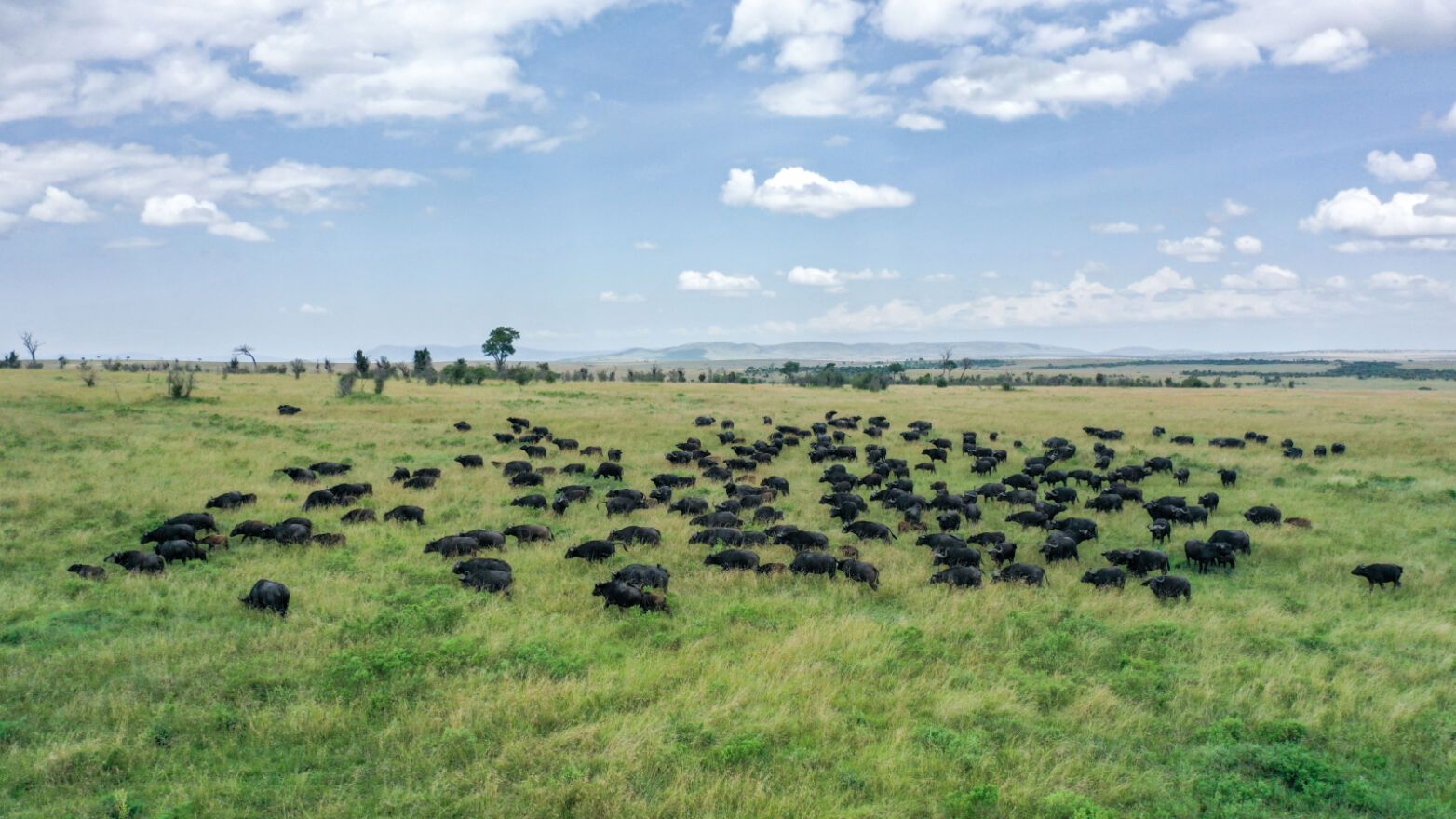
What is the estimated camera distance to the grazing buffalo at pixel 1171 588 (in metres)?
12.6

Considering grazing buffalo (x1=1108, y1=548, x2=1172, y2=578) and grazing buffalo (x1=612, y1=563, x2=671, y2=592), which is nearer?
grazing buffalo (x1=612, y1=563, x2=671, y2=592)

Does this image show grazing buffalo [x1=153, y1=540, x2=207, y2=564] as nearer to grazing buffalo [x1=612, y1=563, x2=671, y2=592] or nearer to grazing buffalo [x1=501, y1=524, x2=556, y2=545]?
grazing buffalo [x1=501, y1=524, x2=556, y2=545]

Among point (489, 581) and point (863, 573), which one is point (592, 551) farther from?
point (863, 573)

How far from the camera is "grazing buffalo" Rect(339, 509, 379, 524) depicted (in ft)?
54.1

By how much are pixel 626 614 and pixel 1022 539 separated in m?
9.61

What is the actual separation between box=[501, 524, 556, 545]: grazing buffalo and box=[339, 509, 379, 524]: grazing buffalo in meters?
3.43

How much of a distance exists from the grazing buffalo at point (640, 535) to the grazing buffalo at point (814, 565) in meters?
3.03

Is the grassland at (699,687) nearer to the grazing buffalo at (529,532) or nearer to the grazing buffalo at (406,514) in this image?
the grazing buffalo at (406,514)

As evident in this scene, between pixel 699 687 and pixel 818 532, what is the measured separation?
24.5ft

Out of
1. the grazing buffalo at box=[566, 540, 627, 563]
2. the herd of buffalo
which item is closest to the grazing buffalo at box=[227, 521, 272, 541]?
the herd of buffalo

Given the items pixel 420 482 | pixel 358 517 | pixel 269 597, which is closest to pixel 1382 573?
pixel 269 597

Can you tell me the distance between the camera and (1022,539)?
16750 millimetres

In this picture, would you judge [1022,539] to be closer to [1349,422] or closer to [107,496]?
[107,496]

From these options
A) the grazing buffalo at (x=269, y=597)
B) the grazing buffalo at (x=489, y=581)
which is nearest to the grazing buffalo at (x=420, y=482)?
the grazing buffalo at (x=489, y=581)
